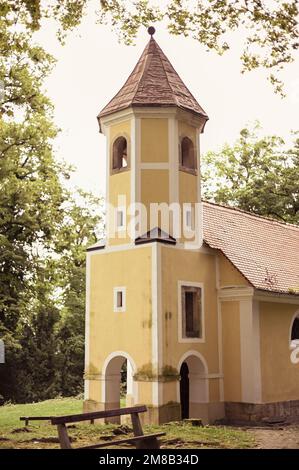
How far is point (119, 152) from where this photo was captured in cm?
1823

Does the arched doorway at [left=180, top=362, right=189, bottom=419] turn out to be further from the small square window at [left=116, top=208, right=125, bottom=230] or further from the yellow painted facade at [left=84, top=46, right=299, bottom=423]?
the small square window at [left=116, top=208, right=125, bottom=230]

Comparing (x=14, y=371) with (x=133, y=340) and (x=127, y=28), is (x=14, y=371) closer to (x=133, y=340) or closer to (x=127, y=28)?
(x=133, y=340)

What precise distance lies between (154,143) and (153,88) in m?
1.79

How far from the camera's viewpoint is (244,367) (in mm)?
17109

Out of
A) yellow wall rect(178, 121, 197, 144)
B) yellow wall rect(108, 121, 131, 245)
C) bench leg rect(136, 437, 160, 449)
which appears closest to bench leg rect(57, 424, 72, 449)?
bench leg rect(136, 437, 160, 449)

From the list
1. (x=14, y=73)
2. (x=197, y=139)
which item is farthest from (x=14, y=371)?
(x=197, y=139)

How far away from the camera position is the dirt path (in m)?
10.8

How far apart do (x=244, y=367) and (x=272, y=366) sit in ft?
3.67

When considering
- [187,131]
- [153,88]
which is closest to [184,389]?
[187,131]

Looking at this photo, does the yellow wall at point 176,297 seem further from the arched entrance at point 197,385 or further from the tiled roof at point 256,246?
the tiled roof at point 256,246

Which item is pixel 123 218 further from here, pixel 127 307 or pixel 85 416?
pixel 85 416

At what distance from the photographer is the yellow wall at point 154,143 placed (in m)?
17.3

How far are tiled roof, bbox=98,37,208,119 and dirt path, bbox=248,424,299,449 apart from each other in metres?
9.38

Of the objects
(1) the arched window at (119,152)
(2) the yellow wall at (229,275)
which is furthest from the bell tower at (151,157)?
(2) the yellow wall at (229,275)
